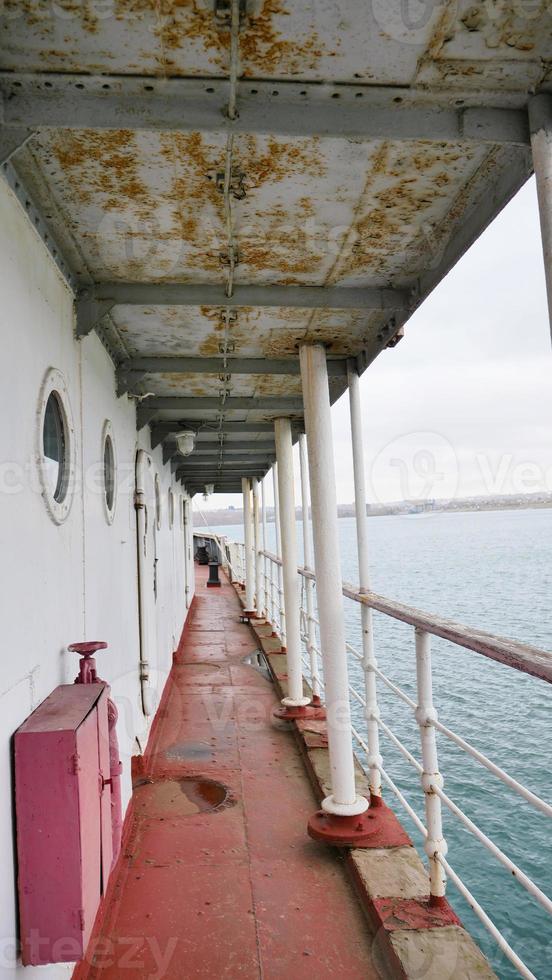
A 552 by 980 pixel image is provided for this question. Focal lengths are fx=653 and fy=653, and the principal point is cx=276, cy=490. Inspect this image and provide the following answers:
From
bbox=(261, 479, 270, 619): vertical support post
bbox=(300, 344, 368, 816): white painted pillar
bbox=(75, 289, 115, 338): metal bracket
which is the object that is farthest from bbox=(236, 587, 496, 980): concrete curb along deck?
bbox=(261, 479, 270, 619): vertical support post

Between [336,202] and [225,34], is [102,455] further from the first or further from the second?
[225,34]

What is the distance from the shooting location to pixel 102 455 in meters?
3.37

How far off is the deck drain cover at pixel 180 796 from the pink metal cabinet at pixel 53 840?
1.86 meters

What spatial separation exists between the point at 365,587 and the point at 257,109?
255cm

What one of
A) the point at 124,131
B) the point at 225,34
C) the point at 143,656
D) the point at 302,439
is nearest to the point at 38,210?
the point at 124,131

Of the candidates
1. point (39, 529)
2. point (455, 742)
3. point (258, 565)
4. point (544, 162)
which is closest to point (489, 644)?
point (455, 742)

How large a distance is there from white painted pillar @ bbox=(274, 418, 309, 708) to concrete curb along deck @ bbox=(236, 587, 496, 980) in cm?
187

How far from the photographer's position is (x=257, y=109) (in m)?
1.73

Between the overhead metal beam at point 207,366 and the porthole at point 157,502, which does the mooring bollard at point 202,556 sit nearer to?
the porthole at point 157,502

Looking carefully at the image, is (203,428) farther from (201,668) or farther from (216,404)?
(201,668)

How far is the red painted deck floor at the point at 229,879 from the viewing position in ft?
7.79

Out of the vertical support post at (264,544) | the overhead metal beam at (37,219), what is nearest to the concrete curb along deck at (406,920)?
the overhead metal beam at (37,219)

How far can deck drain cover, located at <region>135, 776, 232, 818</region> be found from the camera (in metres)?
3.68

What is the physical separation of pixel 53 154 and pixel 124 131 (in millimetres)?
261
